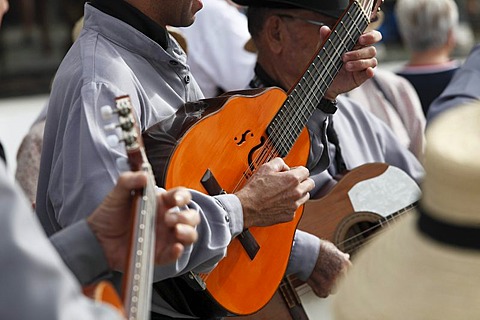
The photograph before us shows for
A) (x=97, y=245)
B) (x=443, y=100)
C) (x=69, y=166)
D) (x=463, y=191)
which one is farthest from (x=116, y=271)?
(x=443, y=100)

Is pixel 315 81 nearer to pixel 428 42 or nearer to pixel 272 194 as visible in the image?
pixel 272 194

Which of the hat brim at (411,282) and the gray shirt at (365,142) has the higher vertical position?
the hat brim at (411,282)

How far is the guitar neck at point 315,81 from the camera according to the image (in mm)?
3207

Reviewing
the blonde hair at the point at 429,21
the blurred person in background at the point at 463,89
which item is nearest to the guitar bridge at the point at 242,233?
the blurred person in background at the point at 463,89

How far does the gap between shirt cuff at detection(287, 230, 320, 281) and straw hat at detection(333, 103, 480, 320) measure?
1473mm

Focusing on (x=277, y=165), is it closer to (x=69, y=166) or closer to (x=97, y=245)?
(x=69, y=166)

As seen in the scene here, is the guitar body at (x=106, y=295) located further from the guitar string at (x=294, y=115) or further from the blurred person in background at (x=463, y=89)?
the blurred person in background at (x=463, y=89)

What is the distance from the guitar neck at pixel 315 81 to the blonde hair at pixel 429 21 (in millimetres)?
2144

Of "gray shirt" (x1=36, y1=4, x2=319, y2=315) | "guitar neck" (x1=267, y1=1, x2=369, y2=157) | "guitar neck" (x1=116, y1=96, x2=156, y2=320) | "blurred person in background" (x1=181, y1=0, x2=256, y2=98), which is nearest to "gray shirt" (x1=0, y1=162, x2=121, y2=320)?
"guitar neck" (x1=116, y1=96, x2=156, y2=320)

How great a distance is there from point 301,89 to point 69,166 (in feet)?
2.89

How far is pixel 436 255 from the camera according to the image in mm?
1880

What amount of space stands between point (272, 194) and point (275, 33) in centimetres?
118

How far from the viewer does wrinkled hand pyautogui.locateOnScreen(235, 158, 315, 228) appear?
2.88 metres

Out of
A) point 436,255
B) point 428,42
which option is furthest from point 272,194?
point 428,42
